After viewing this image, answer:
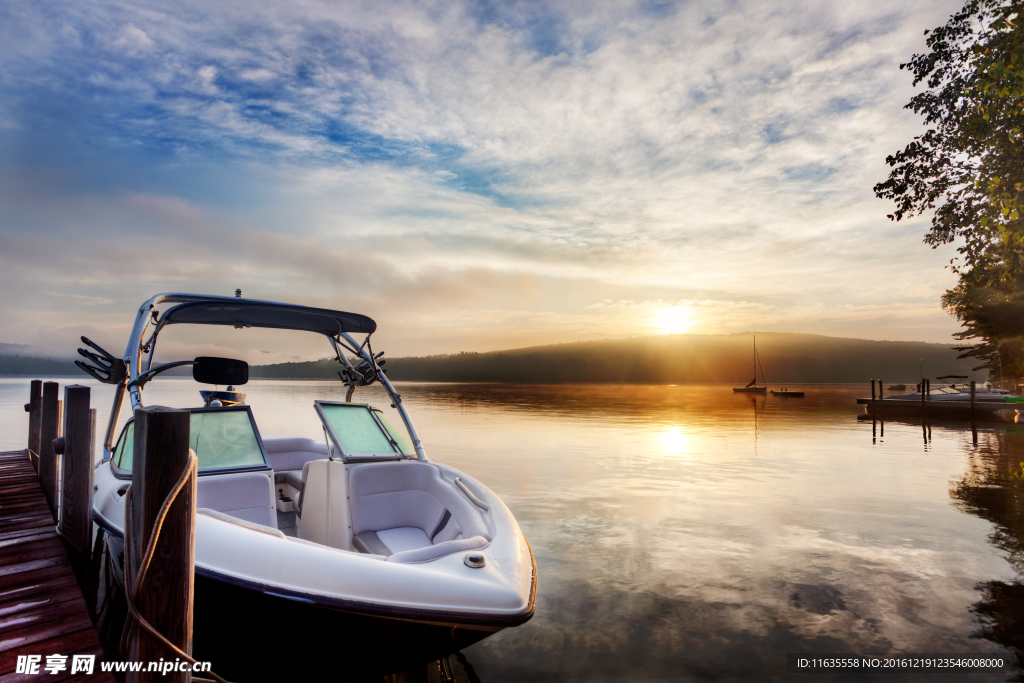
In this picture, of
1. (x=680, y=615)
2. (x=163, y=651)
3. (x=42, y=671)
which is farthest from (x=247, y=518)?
(x=680, y=615)

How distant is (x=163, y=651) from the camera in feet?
8.93

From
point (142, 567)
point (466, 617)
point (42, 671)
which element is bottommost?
point (42, 671)

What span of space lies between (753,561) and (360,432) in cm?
551

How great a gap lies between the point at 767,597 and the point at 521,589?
13.0ft

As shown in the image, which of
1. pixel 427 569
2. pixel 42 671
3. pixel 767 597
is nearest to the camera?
pixel 42 671

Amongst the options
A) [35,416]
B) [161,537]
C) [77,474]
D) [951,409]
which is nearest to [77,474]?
[77,474]

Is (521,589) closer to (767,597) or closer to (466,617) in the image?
(466,617)

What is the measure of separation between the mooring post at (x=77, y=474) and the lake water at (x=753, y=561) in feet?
13.3

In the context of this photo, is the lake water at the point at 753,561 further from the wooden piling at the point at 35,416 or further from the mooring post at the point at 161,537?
the wooden piling at the point at 35,416

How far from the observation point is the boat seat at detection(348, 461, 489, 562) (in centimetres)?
492

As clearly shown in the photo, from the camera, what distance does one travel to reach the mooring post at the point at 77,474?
541 centimetres

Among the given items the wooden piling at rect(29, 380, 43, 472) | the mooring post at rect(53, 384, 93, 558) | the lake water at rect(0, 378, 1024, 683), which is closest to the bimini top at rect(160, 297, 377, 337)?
the mooring post at rect(53, 384, 93, 558)

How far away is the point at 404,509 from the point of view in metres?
5.45

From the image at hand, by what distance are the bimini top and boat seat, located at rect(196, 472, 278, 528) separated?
6.59 ft
